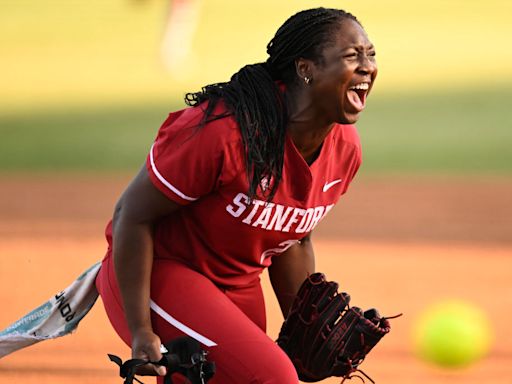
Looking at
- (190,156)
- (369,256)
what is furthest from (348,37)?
(369,256)

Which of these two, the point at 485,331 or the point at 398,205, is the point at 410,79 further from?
the point at 485,331

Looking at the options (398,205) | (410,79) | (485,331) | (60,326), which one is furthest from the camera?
(410,79)

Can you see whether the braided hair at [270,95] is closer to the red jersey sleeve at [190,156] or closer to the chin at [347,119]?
the red jersey sleeve at [190,156]

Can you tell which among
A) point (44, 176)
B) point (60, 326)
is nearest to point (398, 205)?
point (44, 176)

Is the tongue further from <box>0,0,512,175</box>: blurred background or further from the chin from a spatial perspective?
<box>0,0,512,175</box>: blurred background

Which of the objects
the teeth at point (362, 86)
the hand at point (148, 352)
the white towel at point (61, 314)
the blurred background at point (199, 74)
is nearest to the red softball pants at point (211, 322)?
the hand at point (148, 352)

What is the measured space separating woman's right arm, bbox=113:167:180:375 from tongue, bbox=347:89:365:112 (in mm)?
582

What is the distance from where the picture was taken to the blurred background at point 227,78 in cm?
658

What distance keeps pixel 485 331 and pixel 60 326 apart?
267 centimetres

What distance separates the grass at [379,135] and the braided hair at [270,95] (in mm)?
8497

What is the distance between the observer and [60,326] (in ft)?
12.2

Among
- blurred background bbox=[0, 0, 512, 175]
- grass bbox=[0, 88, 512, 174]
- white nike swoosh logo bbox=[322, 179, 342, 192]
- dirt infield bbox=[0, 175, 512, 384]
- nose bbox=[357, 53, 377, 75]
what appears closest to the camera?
nose bbox=[357, 53, 377, 75]

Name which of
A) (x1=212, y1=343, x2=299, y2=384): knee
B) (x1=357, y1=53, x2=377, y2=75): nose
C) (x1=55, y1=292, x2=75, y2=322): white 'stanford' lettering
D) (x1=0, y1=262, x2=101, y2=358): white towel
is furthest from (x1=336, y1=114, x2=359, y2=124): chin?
(x1=55, y1=292, x2=75, y2=322): white 'stanford' lettering

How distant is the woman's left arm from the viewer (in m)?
3.75
